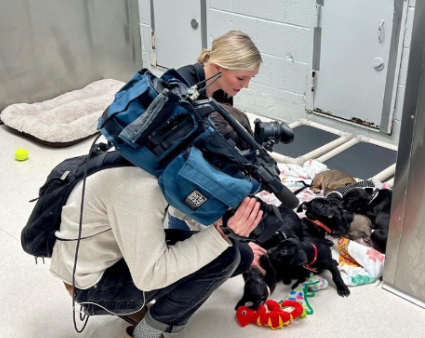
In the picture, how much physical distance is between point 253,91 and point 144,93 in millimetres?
2249

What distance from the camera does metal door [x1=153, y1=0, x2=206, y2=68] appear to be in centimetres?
351

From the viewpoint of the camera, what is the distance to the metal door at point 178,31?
11.5ft

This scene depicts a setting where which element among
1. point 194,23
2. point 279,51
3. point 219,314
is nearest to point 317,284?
point 219,314

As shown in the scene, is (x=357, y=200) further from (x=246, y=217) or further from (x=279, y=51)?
(x=279, y=51)

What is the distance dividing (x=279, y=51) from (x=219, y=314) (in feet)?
5.81

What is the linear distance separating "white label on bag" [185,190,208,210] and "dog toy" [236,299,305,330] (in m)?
0.67

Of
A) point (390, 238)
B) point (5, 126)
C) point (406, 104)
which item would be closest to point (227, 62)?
point (406, 104)

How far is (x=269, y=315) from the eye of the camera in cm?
181

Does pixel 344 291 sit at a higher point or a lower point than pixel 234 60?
lower

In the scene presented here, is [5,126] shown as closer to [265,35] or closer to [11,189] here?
[11,189]

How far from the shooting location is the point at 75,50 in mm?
3699

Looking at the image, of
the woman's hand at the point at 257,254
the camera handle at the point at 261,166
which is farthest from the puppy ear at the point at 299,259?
the camera handle at the point at 261,166

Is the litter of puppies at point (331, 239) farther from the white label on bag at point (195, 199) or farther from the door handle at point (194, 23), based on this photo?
the door handle at point (194, 23)

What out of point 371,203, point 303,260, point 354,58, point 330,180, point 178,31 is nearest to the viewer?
point 303,260
